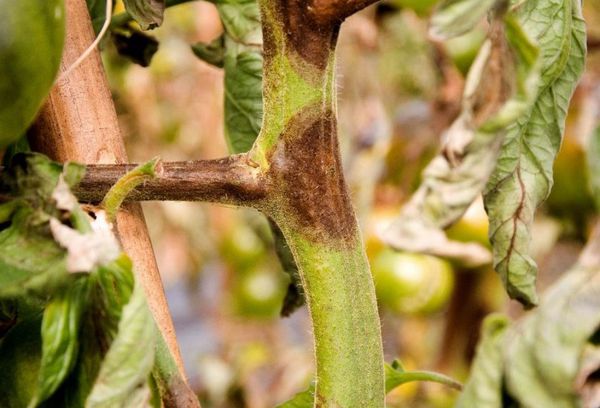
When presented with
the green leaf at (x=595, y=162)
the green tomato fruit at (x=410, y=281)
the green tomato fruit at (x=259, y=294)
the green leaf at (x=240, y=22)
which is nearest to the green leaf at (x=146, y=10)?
the green leaf at (x=240, y=22)

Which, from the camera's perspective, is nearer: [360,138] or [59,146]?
[59,146]

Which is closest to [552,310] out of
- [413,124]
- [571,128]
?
[571,128]

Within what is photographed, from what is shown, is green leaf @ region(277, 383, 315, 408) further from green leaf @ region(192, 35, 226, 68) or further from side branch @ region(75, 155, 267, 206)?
green leaf @ region(192, 35, 226, 68)

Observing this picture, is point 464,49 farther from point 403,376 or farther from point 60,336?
point 60,336

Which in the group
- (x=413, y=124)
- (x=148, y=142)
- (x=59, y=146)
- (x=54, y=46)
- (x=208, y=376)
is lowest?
(x=208, y=376)

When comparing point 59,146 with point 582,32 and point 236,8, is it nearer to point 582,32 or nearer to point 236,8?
point 236,8

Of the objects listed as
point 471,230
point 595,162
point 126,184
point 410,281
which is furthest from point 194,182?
point 410,281

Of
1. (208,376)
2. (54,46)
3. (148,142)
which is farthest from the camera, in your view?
(148,142)
